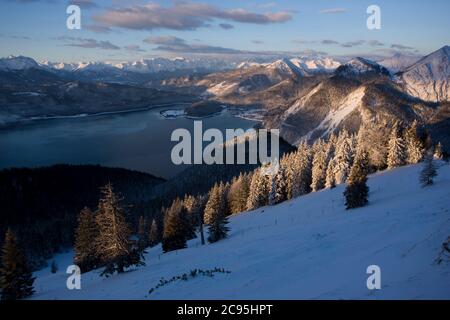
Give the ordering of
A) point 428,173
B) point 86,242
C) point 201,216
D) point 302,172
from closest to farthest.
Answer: point 428,173 < point 86,242 < point 201,216 < point 302,172

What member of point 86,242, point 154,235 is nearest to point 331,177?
point 154,235

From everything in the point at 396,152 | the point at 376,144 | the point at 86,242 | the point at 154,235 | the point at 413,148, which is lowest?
the point at 154,235

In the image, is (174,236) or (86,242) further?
(86,242)

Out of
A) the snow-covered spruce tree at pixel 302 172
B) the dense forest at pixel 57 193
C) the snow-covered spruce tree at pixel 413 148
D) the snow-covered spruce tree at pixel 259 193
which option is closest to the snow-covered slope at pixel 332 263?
the snow-covered spruce tree at pixel 413 148

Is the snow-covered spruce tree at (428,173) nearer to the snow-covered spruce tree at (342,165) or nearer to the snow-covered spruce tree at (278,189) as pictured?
the snow-covered spruce tree at (342,165)

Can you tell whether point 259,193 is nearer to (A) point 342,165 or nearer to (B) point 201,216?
(B) point 201,216
